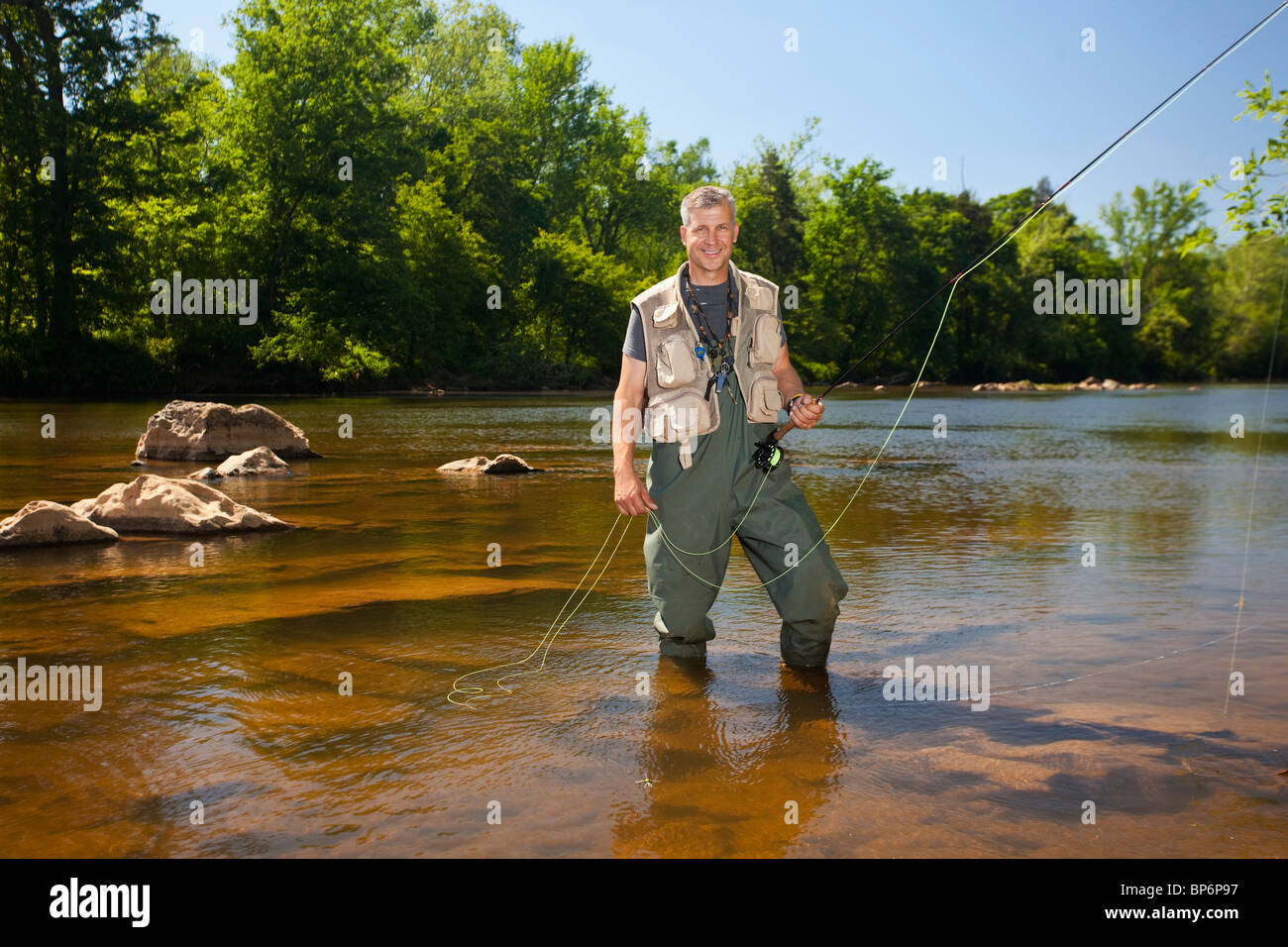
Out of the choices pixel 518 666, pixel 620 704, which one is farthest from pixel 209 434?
pixel 620 704

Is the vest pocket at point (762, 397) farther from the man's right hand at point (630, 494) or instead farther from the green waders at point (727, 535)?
the man's right hand at point (630, 494)

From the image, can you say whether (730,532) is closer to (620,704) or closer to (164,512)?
(620,704)

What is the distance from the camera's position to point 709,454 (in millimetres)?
4875

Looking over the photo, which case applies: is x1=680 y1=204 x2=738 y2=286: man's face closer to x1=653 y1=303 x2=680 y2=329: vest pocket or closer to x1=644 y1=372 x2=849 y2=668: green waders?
x1=653 y1=303 x2=680 y2=329: vest pocket

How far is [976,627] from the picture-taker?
227 inches

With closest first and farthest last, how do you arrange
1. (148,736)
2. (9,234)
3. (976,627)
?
(148,736)
(976,627)
(9,234)

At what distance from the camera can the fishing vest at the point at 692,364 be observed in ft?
15.9

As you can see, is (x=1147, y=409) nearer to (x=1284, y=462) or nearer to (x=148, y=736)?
(x=1284, y=462)

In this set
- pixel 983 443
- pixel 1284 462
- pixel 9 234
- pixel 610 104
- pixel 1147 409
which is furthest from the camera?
pixel 610 104

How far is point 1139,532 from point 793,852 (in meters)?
7.54

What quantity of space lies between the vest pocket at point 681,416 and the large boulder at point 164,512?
5231 millimetres

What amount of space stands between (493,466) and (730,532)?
9275 millimetres
